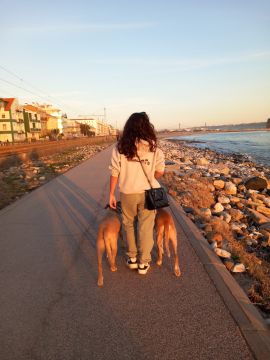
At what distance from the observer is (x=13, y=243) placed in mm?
5367

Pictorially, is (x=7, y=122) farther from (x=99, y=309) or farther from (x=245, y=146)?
(x=99, y=309)

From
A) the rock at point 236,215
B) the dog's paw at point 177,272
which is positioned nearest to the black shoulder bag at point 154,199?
the dog's paw at point 177,272

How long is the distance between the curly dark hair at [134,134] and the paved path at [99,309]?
1.63 metres

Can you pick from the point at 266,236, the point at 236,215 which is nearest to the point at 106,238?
the point at 266,236

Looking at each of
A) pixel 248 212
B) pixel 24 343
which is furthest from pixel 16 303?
pixel 248 212

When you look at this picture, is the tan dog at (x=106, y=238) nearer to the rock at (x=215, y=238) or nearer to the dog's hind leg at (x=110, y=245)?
the dog's hind leg at (x=110, y=245)

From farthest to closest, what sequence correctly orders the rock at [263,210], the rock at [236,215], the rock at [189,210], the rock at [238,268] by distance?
the rock at [263,210]
the rock at [236,215]
the rock at [189,210]
the rock at [238,268]

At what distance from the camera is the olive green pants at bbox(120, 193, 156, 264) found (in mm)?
4020

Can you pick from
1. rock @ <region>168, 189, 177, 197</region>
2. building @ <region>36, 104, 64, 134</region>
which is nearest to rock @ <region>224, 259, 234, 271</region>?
rock @ <region>168, 189, 177, 197</region>

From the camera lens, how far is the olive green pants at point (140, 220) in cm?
402

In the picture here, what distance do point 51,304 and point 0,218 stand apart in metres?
4.03

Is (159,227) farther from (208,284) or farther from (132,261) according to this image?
(208,284)

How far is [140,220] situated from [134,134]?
3.60ft

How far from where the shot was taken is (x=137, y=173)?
12.8 ft
